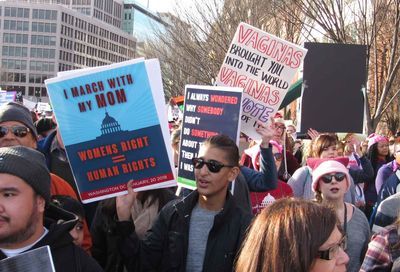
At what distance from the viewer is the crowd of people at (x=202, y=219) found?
7.25 ft

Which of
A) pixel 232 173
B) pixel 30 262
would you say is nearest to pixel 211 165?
pixel 232 173

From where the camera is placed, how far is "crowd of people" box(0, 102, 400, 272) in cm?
221

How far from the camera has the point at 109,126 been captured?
3.42 meters

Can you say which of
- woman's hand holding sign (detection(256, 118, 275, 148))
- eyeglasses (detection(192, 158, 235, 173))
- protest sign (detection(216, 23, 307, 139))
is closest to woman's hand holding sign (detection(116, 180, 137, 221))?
eyeglasses (detection(192, 158, 235, 173))

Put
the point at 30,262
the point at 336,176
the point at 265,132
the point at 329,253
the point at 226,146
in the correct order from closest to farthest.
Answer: the point at 30,262 < the point at 329,253 < the point at 226,146 < the point at 336,176 < the point at 265,132

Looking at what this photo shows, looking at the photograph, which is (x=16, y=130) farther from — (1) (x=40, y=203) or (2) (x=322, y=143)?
(2) (x=322, y=143)

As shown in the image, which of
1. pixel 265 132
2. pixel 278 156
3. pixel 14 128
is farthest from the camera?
pixel 278 156

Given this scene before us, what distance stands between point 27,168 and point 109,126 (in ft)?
3.28

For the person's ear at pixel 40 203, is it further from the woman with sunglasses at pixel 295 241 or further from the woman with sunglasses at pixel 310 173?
the woman with sunglasses at pixel 310 173

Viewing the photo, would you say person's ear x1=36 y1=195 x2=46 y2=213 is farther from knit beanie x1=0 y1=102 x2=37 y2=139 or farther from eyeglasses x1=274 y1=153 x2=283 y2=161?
eyeglasses x1=274 y1=153 x2=283 y2=161

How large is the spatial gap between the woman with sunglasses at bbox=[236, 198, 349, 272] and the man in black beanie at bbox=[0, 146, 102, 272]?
2.49 feet

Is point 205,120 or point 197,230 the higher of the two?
point 205,120

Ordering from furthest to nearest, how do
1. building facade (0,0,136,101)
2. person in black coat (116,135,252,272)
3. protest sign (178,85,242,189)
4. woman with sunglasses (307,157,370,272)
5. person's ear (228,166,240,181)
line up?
building facade (0,0,136,101) < protest sign (178,85,242,189) < woman with sunglasses (307,157,370,272) < person's ear (228,166,240,181) < person in black coat (116,135,252,272)

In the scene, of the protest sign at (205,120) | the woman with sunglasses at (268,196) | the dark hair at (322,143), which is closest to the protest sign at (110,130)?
the protest sign at (205,120)
